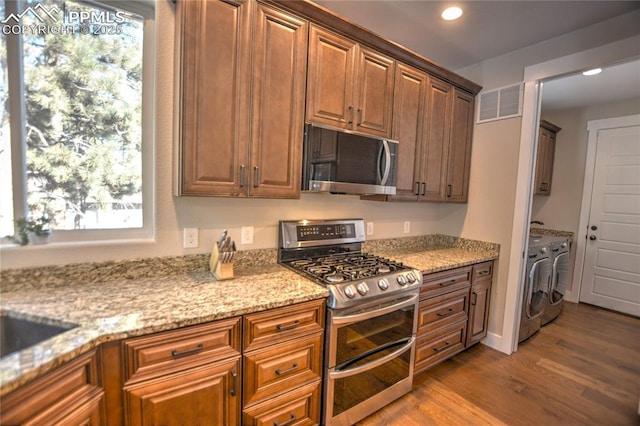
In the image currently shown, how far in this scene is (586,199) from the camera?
3.94 meters

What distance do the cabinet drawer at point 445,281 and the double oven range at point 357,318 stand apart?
19cm

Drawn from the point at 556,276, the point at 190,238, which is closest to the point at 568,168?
the point at 556,276

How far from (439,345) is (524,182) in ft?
5.17

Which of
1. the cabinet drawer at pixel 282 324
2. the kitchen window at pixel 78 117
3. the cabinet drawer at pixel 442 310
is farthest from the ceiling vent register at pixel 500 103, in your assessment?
the kitchen window at pixel 78 117

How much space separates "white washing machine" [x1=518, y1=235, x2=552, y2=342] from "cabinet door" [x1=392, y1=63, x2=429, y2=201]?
1.36 meters

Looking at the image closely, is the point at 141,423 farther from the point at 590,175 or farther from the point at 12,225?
the point at 590,175

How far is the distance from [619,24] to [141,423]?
3.66 meters

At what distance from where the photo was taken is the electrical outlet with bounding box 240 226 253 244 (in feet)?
6.45

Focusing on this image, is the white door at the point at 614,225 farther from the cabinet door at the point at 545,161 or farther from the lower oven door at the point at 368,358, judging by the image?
the lower oven door at the point at 368,358

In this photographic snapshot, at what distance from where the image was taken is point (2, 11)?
136cm

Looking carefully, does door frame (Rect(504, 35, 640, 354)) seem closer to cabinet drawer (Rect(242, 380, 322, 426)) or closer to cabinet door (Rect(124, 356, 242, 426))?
cabinet drawer (Rect(242, 380, 322, 426))

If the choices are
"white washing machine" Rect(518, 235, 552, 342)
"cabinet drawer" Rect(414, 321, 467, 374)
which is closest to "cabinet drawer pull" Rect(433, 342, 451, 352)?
"cabinet drawer" Rect(414, 321, 467, 374)

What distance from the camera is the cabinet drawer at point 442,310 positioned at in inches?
86.0

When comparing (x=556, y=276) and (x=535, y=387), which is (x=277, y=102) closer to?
→ (x=535, y=387)
